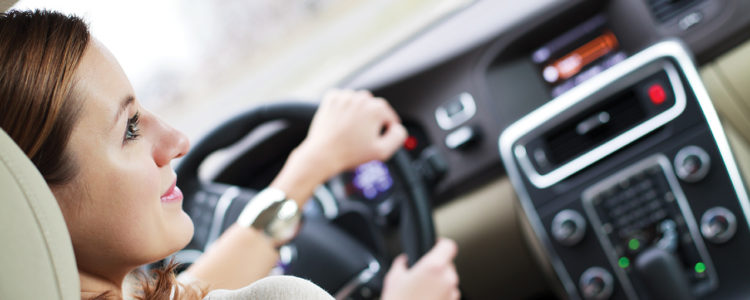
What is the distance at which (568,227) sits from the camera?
Answer: 1175 millimetres

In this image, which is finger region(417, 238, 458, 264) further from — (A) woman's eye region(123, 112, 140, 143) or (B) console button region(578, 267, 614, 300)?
(A) woman's eye region(123, 112, 140, 143)

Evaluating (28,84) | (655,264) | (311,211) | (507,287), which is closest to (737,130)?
(655,264)

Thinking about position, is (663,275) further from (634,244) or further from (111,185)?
(111,185)

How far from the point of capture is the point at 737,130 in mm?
1204

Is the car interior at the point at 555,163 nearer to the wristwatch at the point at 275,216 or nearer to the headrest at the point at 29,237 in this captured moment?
the wristwatch at the point at 275,216

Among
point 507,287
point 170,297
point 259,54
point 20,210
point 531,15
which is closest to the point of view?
point 20,210

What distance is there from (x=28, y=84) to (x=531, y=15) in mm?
1063

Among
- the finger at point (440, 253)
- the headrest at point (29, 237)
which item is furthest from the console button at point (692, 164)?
the headrest at point (29, 237)

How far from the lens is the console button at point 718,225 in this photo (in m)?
1.09

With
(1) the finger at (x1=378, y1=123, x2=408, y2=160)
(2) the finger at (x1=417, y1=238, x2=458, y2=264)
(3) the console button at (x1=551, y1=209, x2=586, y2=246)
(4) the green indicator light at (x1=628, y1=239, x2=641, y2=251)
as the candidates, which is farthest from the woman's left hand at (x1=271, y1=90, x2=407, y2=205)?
(4) the green indicator light at (x1=628, y1=239, x2=641, y2=251)

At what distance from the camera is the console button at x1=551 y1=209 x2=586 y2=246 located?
117 cm

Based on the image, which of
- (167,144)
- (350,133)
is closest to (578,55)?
(350,133)

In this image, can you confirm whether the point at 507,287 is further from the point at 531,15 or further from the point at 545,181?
the point at 531,15

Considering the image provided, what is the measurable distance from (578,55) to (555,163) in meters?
0.26
